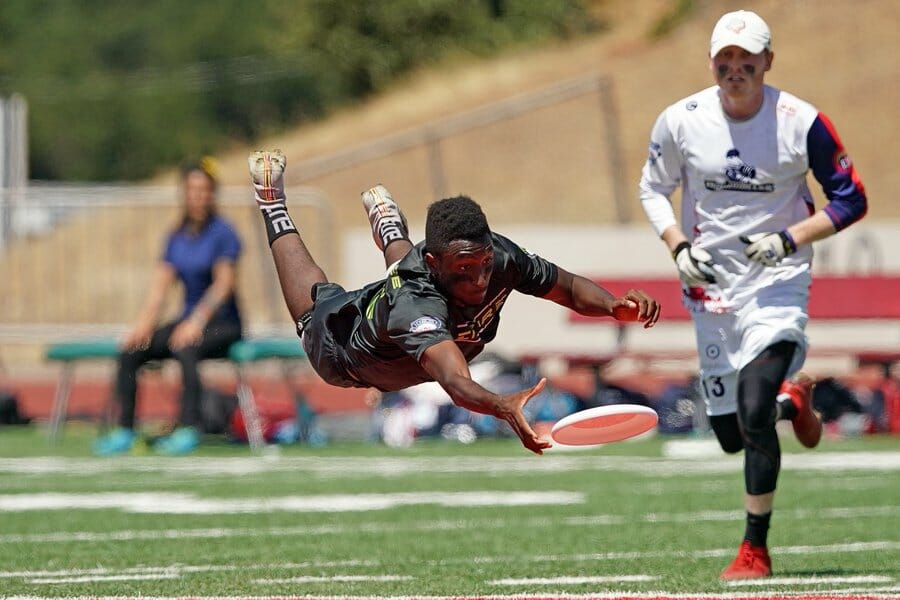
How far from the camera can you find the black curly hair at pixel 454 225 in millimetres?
5852

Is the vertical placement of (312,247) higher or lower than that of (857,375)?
higher

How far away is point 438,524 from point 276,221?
76.2 inches

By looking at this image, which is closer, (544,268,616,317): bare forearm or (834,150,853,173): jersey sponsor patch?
(544,268,616,317): bare forearm

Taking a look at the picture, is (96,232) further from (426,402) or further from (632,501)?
(632,501)

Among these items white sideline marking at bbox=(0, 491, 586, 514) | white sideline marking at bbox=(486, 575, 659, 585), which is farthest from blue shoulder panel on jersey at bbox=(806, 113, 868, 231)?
white sideline marking at bbox=(0, 491, 586, 514)

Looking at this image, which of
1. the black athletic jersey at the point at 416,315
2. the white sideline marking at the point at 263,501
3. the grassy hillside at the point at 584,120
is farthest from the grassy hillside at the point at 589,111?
the black athletic jersey at the point at 416,315

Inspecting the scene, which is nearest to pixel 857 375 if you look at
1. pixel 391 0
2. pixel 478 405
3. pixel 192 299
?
pixel 192 299

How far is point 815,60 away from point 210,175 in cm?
2573

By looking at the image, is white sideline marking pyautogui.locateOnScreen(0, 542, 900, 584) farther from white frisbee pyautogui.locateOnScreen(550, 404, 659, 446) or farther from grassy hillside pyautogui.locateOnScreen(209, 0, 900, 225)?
grassy hillside pyautogui.locateOnScreen(209, 0, 900, 225)

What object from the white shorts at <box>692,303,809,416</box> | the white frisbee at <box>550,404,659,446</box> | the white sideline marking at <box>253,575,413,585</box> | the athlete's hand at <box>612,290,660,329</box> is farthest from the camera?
the white shorts at <box>692,303,809,416</box>

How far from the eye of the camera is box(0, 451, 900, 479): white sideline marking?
1189cm

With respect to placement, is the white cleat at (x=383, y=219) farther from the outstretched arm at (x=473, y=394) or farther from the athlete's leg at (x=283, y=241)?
the outstretched arm at (x=473, y=394)

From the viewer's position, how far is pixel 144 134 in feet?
251

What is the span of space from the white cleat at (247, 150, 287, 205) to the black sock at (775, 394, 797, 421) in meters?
2.46
